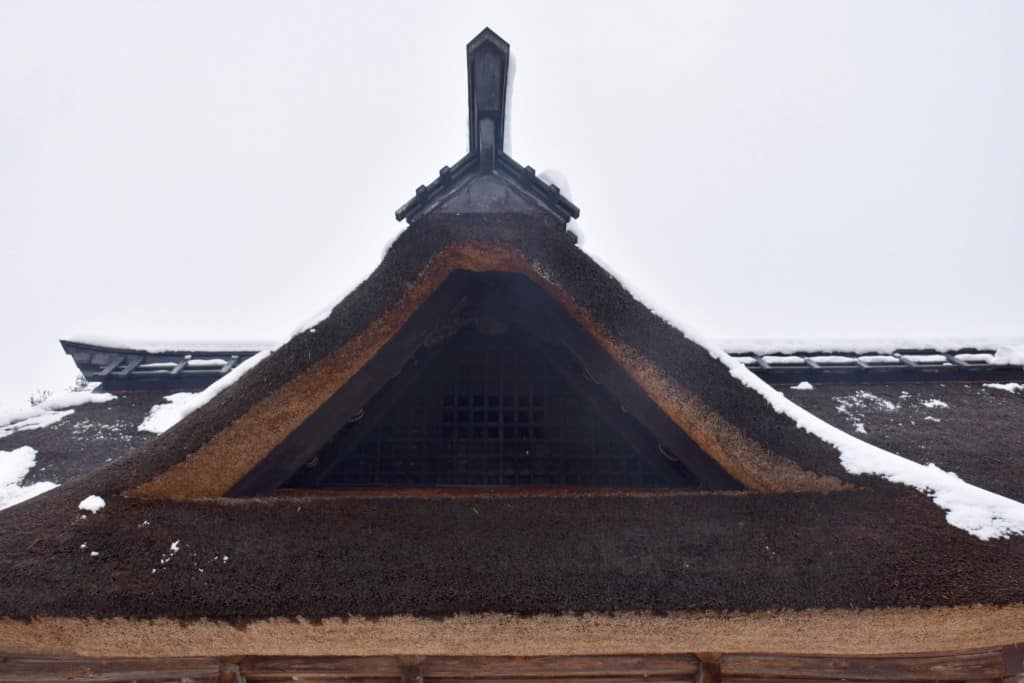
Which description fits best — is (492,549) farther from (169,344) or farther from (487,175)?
(169,344)

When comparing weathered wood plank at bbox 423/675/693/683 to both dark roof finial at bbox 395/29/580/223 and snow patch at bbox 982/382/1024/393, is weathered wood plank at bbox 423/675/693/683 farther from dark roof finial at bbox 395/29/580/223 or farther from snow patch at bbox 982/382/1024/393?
snow patch at bbox 982/382/1024/393

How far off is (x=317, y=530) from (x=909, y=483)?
2093 mm

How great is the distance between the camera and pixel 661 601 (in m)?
1.88

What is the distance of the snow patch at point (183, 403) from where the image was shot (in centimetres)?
223

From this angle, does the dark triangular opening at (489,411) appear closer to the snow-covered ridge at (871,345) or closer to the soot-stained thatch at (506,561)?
the soot-stained thatch at (506,561)

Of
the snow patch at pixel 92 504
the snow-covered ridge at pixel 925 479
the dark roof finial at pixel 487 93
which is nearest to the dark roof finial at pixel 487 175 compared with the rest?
the dark roof finial at pixel 487 93

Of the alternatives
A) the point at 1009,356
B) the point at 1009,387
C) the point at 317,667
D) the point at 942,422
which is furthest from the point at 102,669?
the point at 1009,356

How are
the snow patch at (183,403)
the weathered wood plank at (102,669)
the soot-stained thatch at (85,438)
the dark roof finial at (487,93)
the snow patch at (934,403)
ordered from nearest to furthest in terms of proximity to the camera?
the snow patch at (183,403) < the weathered wood plank at (102,669) < the dark roof finial at (487,93) < the soot-stained thatch at (85,438) < the snow patch at (934,403)

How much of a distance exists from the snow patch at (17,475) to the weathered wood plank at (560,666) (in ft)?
7.21

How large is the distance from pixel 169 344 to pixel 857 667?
554cm

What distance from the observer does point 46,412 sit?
4246 millimetres

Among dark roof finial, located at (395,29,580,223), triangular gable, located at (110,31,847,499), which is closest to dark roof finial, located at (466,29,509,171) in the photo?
dark roof finial, located at (395,29,580,223)

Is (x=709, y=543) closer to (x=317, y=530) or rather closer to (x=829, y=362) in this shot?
(x=317, y=530)

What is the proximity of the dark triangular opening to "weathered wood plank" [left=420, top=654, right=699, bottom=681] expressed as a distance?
29.1 inches
